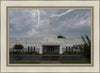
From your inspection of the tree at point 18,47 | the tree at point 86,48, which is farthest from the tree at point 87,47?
the tree at point 18,47

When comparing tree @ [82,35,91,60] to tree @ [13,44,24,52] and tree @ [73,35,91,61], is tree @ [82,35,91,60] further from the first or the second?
tree @ [13,44,24,52]

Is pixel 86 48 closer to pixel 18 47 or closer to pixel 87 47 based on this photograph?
pixel 87 47

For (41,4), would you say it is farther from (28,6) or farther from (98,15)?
(98,15)

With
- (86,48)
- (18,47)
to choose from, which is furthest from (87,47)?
(18,47)

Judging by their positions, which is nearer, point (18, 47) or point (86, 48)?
point (86, 48)

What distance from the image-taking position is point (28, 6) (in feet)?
14.9

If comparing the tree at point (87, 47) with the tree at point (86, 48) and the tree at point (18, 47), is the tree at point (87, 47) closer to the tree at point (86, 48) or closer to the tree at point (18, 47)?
the tree at point (86, 48)

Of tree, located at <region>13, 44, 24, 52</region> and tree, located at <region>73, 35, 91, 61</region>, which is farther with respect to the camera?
tree, located at <region>13, 44, 24, 52</region>

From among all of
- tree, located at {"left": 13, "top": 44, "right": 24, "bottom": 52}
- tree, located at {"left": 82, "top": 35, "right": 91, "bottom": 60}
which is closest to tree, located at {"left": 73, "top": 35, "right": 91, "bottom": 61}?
tree, located at {"left": 82, "top": 35, "right": 91, "bottom": 60}

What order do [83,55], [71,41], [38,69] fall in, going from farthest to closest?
1. [71,41]
2. [83,55]
3. [38,69]

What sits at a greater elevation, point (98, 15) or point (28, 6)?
point (28, 6)

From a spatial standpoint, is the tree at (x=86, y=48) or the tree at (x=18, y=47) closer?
the tree at (x=86, y=48)

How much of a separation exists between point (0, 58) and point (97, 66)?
3.29 meters

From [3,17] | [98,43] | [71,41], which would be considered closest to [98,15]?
[98,43]
